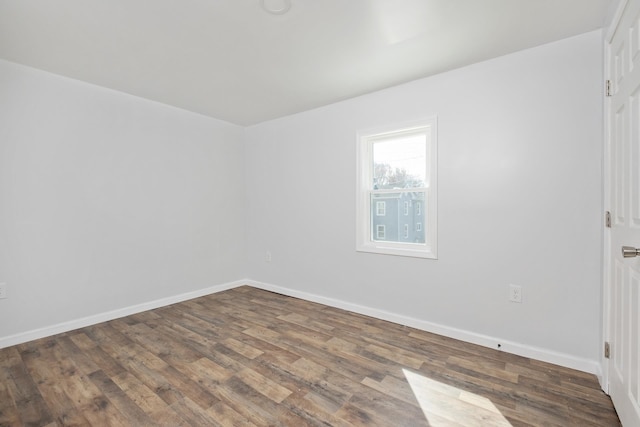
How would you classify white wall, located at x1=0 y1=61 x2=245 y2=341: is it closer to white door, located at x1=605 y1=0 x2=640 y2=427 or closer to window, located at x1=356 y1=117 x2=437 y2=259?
window, located at x1=356 y1=117 x2=437 y2=259

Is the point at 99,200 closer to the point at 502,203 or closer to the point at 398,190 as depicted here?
the point at 398,190

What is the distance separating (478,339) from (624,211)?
1.45 m

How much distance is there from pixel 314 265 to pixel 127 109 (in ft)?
8.87

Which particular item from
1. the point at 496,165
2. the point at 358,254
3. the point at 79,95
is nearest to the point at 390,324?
the point at 358,254

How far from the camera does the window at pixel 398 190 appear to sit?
2775 millimetres

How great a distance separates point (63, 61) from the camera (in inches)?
95.9

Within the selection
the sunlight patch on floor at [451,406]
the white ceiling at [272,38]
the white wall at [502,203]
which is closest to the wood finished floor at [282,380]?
the sunlight patch on floor at [451,406]

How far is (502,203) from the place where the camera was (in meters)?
2.36

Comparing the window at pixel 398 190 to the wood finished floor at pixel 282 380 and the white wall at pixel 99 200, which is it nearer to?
the wood finished floor at pixel 282 380

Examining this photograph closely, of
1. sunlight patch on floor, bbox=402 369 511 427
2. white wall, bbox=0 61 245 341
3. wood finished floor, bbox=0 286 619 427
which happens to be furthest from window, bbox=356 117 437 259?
white wall, bbox=0 61 245 341

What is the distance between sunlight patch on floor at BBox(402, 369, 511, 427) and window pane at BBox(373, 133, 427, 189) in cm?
173

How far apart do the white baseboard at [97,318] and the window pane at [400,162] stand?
2.64m

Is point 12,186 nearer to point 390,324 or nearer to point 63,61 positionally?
point 63,61

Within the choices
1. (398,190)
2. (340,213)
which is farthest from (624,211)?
(340,213)
